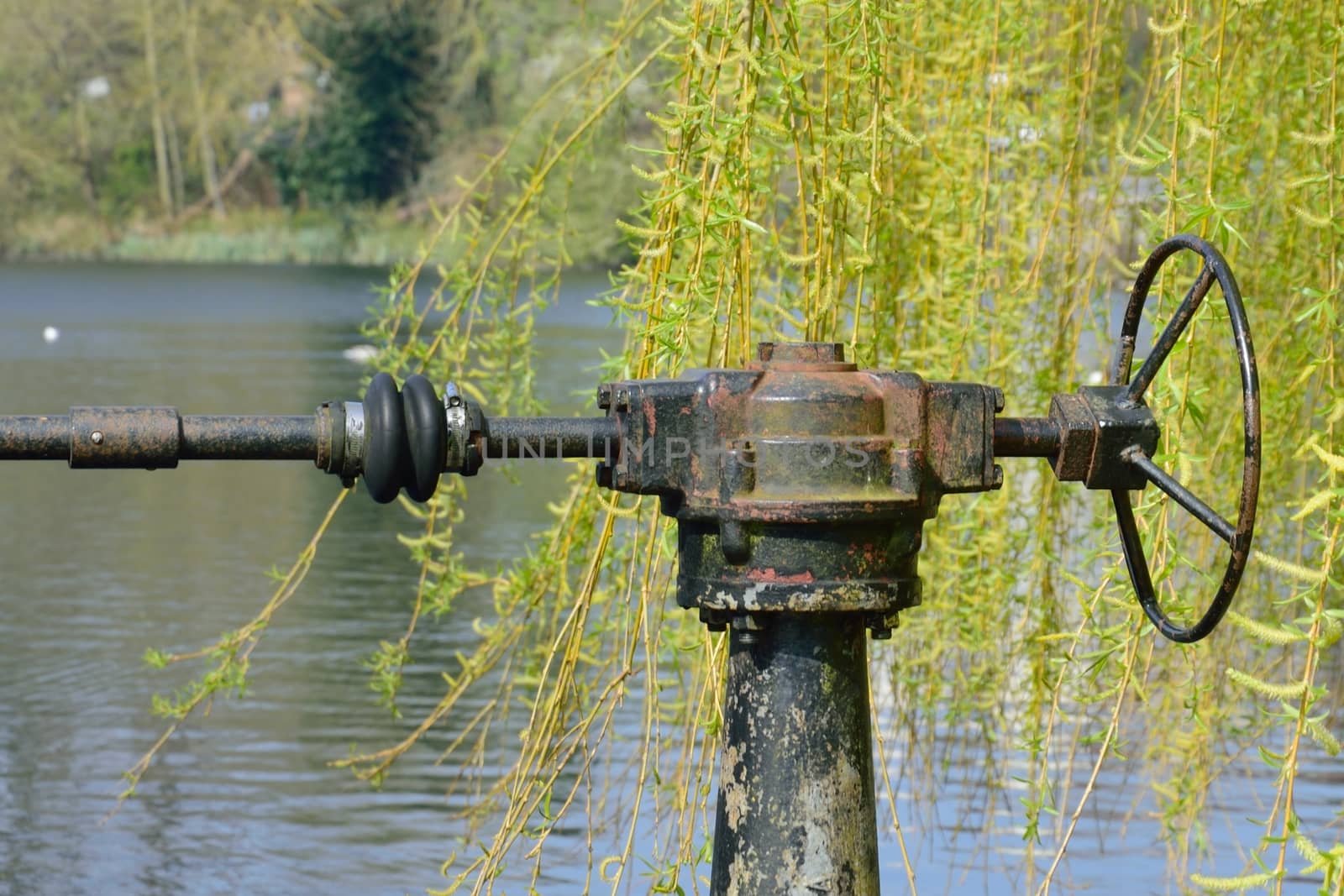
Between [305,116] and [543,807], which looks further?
[305,116]

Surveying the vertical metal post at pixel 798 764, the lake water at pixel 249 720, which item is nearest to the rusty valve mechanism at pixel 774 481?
the vertical metal post at pixel 798 764

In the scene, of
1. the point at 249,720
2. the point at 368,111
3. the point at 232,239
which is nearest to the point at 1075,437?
the point at 249,720

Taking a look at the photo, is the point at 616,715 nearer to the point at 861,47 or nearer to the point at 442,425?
the point at 861,47

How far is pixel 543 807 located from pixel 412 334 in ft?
4.36

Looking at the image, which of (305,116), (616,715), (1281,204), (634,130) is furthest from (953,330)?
(305,116)

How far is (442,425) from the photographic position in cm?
140

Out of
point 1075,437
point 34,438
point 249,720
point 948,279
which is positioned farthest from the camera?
point 249,720

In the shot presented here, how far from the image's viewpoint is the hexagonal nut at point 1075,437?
4.87 feet

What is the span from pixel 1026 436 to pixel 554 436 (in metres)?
0.38

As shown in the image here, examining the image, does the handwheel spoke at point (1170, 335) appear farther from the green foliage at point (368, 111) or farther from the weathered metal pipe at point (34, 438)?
the green foliage at point (368, 111)

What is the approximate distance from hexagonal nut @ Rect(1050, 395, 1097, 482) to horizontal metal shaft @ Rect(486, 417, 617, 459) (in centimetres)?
36

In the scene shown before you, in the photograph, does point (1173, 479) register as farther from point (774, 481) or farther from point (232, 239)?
point (232, 239)

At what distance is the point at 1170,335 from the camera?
150cm

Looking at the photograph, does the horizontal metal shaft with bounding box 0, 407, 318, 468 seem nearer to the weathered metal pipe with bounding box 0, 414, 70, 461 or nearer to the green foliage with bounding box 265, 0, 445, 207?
the weathered metal pipe with bounding box 0, 414, 70, 461
